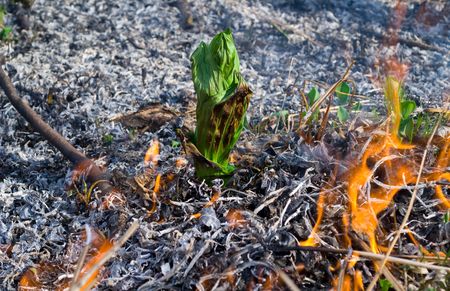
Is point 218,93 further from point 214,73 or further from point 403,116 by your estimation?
point 403,116

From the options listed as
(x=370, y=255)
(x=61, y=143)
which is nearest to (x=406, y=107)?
(x=370, y=255)

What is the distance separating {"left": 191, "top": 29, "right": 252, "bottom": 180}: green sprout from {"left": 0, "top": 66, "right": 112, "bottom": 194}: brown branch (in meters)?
0.43

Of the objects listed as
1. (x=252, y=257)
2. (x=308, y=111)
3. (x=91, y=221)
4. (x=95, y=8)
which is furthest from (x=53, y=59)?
(x=252, y=257)

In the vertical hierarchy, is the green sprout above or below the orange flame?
above

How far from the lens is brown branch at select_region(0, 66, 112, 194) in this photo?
2.16m

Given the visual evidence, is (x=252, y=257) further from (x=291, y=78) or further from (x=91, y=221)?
(x=291, y=78)

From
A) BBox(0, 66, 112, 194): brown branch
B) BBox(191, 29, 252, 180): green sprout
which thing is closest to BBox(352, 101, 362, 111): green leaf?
BBox(191, 29, 252, 180): green sprout

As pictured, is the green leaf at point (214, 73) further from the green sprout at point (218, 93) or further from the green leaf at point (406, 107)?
the green leaf at point (406, 107)

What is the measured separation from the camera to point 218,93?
1.88 meters

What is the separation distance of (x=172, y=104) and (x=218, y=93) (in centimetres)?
103

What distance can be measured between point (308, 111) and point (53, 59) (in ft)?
5.22

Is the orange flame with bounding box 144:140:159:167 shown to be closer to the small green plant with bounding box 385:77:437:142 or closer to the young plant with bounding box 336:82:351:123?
the young plant with bounding box 336:82:351:123

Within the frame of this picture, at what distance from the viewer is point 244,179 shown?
208 centimetres

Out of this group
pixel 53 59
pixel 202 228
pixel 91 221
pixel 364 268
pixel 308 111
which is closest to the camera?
pixel 364 268
